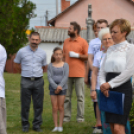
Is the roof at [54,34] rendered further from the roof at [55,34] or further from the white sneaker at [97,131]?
the white sneaker at [97,131]

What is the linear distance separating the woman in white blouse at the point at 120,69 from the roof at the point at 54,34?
35.2 metres

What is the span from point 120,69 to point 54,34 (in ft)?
121

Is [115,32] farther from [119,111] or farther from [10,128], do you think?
[10,128]

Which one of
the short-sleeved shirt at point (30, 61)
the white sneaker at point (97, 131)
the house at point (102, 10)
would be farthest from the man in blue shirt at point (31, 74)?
the house at point (102, 10)

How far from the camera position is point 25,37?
28.2 m

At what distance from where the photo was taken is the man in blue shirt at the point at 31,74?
22.6 feet

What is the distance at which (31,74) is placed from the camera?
6.88 m

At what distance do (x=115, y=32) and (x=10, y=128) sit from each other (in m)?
3.83

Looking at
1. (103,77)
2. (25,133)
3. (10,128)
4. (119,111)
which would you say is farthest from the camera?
(10,128)

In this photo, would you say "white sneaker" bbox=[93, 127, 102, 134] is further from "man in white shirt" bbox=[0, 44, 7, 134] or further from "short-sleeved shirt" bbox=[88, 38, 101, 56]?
"man in white shirt" bbox=[0, 44, 7, 134]

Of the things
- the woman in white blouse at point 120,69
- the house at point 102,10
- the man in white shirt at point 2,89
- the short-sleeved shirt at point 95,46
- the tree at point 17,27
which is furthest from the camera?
the house at point 102,10

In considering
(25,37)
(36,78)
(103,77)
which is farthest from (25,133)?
(25,37)

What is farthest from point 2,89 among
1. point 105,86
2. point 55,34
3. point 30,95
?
point 55,34

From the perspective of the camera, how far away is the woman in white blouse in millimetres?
4406
